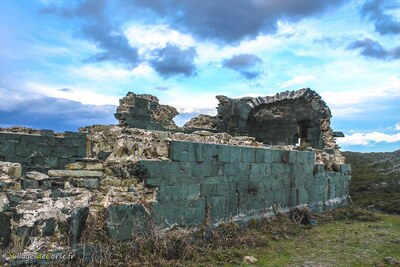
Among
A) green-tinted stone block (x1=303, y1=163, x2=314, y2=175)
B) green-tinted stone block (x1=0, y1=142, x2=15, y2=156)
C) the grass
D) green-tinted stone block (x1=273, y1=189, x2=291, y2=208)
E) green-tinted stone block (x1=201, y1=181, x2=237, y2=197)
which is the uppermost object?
green-tinted stone block (x1=0, y1=142, x2=15, y2=156)

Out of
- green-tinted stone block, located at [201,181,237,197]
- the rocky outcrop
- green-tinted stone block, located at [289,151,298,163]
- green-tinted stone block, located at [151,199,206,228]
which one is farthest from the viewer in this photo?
the rocky outcrop

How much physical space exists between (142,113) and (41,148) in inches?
204

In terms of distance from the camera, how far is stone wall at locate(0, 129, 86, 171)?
39.1 ft

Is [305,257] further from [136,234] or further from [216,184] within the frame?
[136,234]

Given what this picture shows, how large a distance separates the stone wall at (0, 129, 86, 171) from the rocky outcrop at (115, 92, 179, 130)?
9.45 ft

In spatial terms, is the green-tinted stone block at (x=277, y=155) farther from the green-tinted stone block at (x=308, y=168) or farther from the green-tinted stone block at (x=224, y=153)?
the green-tinted stone block at (x=224, y=153)

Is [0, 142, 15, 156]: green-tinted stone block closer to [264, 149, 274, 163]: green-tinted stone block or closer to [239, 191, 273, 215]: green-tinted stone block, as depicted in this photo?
[239, 191, 273, 215]: green-tinted stone block

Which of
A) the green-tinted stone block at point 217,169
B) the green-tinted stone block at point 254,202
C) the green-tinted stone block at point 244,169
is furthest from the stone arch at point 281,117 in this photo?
the green-tinted stone block at point 217,169

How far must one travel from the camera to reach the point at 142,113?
16891mm

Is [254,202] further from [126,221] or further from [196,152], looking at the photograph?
[126,221]

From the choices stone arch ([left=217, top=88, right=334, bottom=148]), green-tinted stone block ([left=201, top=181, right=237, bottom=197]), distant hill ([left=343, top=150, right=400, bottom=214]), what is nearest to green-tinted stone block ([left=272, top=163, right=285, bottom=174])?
green-tinted stone block ([left=201, top=181, right=237, bottom=197])

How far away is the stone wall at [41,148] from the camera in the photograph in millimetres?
11922

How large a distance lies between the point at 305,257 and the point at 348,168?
8.64m

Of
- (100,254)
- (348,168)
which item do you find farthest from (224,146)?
(348,168)
